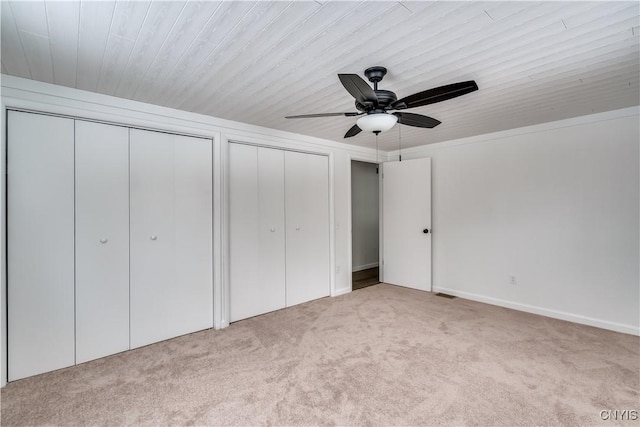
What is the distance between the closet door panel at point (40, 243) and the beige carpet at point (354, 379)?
0.22 m

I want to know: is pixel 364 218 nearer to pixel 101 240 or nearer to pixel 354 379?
pixel 354 379

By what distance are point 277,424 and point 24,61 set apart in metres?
2.81

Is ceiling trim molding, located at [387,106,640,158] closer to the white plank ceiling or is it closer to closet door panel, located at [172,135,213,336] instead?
the white plank ceiling

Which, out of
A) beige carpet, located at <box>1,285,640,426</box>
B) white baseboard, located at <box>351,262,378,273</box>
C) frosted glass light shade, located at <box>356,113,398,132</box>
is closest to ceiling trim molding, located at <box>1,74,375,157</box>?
frosted glass light shade, located at <box>356,113,398,132</box>

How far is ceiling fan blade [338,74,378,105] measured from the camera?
5.31 feet

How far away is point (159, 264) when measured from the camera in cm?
281

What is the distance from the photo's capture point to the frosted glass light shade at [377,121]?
2025 mm

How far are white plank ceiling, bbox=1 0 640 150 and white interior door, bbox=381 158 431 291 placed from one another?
186cm

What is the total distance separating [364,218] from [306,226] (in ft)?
7.93

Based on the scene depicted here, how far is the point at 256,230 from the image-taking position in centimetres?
346

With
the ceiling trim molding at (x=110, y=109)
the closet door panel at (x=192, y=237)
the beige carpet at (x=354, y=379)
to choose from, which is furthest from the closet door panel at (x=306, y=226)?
the closet door panel at (x=192, y=237)

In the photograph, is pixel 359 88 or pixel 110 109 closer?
pixel 359 88

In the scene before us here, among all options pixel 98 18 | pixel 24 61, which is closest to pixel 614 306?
pixel 98 18

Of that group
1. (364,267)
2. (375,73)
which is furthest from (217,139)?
(364,267)
